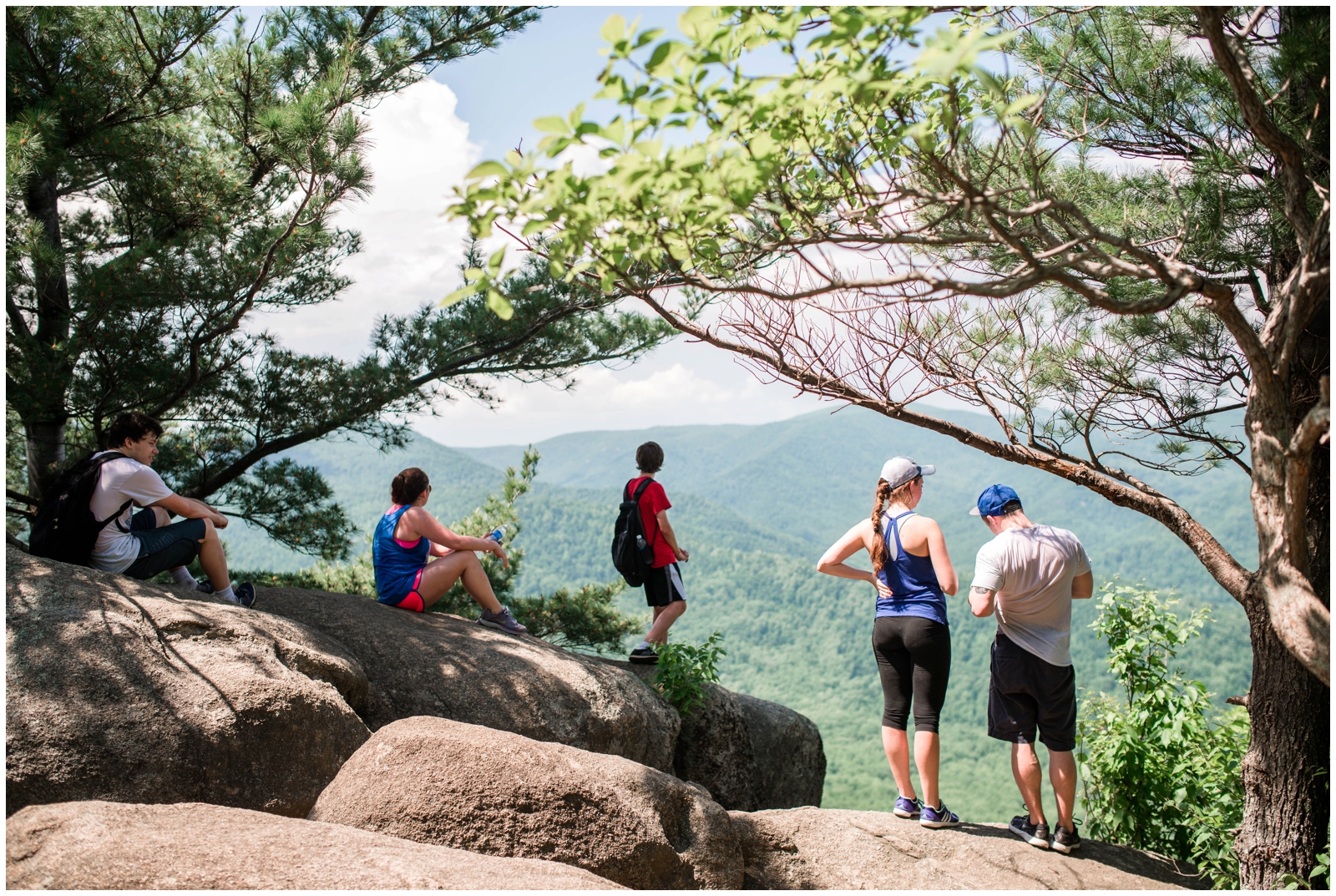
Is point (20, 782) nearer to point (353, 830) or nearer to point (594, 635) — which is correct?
point (353, 830)

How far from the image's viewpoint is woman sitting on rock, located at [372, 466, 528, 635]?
4.29 meters

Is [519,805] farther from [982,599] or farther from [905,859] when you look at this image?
[982,599]

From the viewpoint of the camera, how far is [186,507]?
3719 mm

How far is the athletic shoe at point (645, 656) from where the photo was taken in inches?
196

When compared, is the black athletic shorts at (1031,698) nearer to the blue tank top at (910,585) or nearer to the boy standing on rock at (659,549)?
the blue tank top at (910,585)

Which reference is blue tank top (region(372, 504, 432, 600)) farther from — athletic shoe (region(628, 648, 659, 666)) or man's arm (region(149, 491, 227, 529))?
athletic shoe (region(628, 648, 659, 666))

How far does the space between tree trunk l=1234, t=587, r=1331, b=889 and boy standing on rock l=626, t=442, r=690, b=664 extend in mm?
2618

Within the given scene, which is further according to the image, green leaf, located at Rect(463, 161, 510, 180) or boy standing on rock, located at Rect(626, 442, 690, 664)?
boy standing on rock, located at Rect(626, 442, 690, 664)

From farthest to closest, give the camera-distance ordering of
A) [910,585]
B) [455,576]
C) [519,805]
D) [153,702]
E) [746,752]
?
1. [746,752]
2. [455,576]
3. [910,585]
4. [153,702]
5. [519,805]

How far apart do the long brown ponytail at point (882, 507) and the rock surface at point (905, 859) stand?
1084 mm

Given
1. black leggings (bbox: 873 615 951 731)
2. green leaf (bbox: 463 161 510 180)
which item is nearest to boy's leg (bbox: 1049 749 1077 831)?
black leggings (bbox: 873 615 951 731)

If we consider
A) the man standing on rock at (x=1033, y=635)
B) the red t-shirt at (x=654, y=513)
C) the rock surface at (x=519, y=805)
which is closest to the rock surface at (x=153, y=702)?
the rock surface at (x=519, y=805)

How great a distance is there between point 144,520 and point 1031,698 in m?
3.90

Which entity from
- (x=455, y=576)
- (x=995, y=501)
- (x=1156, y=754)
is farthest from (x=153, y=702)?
(x=1156, y=754)
